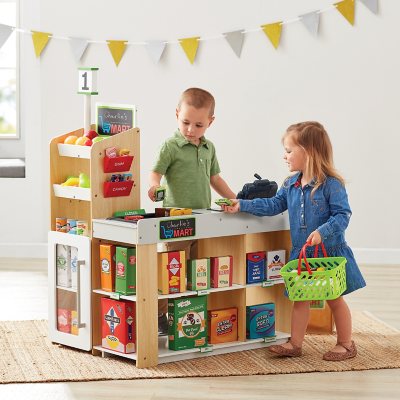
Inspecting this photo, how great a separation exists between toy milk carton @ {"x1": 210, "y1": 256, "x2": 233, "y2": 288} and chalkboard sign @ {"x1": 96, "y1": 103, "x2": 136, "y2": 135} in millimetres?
568

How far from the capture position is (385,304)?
4254mm

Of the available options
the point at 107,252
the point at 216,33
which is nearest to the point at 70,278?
the point at 107,252

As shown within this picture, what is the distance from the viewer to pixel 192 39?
522 cm

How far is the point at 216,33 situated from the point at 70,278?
2.23m

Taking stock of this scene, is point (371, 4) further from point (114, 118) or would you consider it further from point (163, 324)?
point (163, 324)

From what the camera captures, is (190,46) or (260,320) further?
(190,46)

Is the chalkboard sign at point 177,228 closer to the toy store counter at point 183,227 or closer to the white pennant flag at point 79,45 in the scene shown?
the toy store counter at point 183,227

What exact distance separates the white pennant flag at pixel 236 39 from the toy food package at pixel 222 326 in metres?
2.16

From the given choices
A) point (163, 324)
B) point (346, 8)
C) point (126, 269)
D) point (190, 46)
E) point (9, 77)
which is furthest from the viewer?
point (9, 77)

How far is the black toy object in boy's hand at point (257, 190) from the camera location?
11.3 ft

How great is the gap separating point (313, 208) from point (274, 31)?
82.7 inches

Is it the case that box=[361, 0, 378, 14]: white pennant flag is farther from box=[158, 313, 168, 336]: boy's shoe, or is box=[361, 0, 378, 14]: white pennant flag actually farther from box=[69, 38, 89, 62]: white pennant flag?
box=[158, 313, 168, 336]: boy's shoe

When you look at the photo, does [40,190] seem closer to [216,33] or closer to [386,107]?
[216,33]

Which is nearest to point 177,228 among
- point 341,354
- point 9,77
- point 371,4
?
point 341,354
